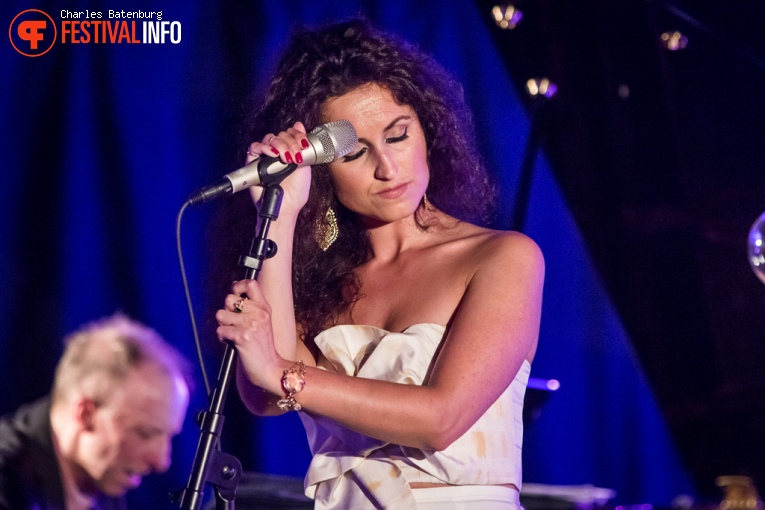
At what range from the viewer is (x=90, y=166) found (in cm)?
356

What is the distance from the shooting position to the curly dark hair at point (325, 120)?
240cm

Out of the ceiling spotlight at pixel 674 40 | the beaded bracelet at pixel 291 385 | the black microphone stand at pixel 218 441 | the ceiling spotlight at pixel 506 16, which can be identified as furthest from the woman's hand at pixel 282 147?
the ceiling spotlight at pixel 674 40

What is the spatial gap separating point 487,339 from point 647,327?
1.87m

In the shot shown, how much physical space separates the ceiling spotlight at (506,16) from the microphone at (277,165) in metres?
2.00

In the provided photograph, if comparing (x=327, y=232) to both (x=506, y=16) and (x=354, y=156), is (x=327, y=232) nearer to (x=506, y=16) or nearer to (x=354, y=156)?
(x=354, y=156)

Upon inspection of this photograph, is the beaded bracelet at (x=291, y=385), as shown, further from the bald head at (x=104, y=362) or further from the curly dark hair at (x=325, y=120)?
the bald head at (x=104, y=362)

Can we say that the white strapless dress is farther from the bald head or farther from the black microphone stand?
the bald head

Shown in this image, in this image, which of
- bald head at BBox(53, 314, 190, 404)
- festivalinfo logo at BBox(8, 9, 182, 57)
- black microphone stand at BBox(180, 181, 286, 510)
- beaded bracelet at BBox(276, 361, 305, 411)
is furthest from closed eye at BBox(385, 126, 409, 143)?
festivalinfo logo at BBox(8, 9, 182, 57)

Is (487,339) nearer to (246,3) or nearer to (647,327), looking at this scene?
(647,327)

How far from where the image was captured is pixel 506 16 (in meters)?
3.71

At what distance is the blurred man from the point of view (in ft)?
7.43

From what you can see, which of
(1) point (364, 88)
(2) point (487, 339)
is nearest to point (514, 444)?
(2) point (487, 339)

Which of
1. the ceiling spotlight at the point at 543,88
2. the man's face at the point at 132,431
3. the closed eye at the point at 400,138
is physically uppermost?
the ceiling spotlight at the point at 543,88

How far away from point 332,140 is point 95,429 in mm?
1116
